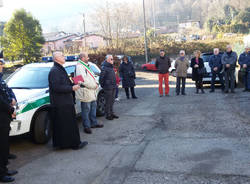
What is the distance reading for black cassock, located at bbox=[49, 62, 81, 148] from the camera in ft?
18.1

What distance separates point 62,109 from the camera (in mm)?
5582

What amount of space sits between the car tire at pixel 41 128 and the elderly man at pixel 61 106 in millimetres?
575

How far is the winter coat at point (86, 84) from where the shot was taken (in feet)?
21.7

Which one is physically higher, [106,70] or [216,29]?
[216,29]

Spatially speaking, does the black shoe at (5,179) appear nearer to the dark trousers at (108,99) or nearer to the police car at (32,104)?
the police car at (32,104)

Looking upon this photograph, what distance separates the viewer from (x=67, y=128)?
568 centimetres

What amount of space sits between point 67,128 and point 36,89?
1.52m

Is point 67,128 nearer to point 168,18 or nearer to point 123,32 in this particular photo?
point 123,32

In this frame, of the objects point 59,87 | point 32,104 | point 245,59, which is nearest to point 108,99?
point 32,104

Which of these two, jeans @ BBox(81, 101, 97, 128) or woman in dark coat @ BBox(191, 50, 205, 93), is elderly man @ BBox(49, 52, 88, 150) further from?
woman in dark coat @ BBox(191, 50, 205, 93)

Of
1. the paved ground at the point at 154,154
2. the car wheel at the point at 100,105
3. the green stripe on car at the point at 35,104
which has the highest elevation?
the green stripe on car at the point at 35,104

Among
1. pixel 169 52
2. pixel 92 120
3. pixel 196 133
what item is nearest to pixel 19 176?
pixel 92 120

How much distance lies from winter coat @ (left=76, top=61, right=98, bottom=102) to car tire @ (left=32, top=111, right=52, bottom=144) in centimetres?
93

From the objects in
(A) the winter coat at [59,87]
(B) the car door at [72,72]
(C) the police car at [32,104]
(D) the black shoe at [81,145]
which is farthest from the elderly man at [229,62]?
(A) the winter coat at [59,87]
